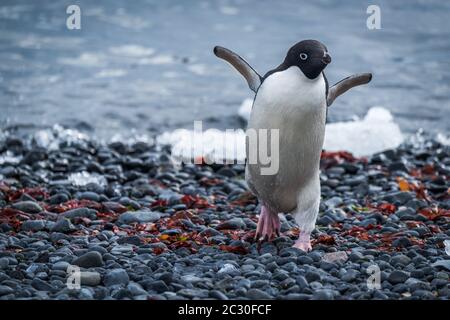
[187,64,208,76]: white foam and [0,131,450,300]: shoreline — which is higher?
[187,64,208,76]: white foam

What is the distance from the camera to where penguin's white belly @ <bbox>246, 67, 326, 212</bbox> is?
5.90 metres

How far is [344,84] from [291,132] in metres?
0.64

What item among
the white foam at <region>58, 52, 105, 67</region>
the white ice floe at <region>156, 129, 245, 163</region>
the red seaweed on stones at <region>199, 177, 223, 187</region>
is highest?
the white foam at <region>58, 52, 105, 67</region>

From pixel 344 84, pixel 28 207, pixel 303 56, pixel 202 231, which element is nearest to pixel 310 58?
pixel 303 56

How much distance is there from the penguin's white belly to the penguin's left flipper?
289 millimetres

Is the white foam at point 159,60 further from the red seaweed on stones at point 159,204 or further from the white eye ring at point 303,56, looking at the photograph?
the white eye ring at point 303,56

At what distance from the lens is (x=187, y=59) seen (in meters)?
17.9

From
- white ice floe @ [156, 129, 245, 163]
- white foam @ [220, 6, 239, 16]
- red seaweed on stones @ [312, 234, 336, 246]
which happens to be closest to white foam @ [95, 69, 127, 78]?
white ice floe @ [156, 129, 245, 163]

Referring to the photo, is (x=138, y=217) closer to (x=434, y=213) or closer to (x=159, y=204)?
(x=159, y=204)

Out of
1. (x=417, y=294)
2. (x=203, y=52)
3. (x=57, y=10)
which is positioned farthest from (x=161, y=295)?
(x=57, y=10)

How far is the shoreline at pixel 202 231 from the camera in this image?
5332 millimetres

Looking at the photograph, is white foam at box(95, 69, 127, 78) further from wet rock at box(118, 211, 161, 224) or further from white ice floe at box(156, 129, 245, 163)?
wet rock at box(118, 211, 161, 224)

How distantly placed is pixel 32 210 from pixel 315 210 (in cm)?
248

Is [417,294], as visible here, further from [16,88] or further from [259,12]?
[259,12]
